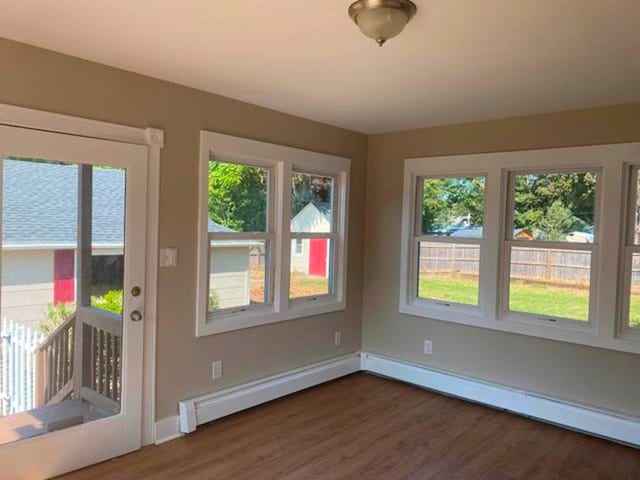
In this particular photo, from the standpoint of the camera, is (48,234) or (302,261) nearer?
(48,234)

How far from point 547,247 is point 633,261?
0.58m

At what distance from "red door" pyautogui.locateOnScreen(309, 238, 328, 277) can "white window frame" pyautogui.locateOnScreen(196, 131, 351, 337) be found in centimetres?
12

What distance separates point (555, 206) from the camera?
3682 mm

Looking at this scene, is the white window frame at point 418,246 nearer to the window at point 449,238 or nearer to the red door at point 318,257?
the window at point 449,238

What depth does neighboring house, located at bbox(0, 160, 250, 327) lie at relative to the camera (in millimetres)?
2451

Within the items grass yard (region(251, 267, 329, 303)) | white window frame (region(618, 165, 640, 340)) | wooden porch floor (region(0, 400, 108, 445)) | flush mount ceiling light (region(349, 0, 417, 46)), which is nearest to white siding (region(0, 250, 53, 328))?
wooden porch floor (region(0, 400, 108, 445))

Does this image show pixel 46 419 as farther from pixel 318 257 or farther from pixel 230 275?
pixel 318 257

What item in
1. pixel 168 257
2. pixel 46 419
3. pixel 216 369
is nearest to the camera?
pixel 46 419

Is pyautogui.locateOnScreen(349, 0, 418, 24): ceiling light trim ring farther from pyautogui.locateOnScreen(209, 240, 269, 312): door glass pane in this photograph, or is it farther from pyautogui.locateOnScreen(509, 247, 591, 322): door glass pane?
pyautogui.locateOnScreen(509, 247, 591, 322): door glass pane

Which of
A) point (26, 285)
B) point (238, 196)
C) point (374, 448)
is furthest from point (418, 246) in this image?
point (26, 285)

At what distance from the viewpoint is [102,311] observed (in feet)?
9.32

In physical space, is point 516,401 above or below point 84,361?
below

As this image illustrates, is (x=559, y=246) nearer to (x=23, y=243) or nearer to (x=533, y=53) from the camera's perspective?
(x=533, y=53)

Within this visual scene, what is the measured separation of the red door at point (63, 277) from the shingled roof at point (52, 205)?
58 millimetres
